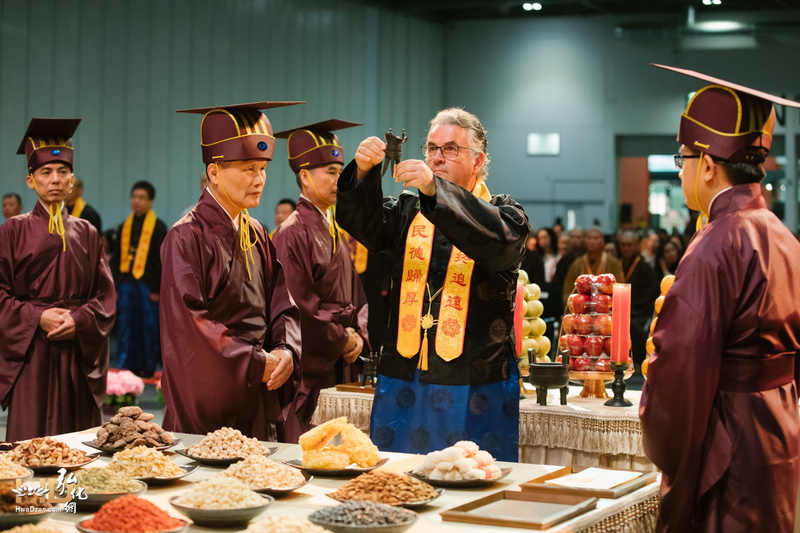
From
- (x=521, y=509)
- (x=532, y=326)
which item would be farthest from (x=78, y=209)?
(x=521, y=509)

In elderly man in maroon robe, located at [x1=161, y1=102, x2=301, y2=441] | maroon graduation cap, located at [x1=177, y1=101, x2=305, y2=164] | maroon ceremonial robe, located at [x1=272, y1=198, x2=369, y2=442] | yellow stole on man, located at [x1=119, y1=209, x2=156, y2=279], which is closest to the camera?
elderly man in maroon robe, located at [x1=161, y1=102, x2=301, y2=441]

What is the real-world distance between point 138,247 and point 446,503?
6954 millimetres

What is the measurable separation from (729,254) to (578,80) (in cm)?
1250

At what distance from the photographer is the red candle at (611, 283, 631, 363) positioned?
3.60 m

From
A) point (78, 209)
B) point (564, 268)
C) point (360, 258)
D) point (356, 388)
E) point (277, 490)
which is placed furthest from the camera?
point (564, 268)

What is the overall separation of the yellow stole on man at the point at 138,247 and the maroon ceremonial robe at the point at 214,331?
553 cm

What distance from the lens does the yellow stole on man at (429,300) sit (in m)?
2.92

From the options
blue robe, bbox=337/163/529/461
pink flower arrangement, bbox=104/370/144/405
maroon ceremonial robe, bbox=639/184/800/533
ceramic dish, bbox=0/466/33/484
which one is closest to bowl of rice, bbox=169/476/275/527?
ceramic dish, bbox=0/466/33/484

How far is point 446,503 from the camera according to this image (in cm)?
208

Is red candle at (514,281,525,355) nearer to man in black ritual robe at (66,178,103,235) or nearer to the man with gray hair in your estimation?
the man with gray hair

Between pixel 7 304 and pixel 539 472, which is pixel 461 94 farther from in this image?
pixel 539 472

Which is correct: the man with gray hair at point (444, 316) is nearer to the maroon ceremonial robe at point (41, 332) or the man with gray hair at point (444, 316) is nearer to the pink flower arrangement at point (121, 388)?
the maroon ceremonial robe at point (41, 332)
